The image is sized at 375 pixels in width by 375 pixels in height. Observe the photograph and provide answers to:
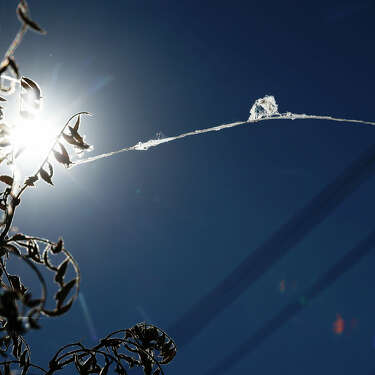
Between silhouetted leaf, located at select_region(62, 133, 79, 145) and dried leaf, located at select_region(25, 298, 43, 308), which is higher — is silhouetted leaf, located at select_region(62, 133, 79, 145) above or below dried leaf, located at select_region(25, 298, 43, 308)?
above

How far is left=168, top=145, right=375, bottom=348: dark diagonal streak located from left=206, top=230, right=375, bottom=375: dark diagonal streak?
1.75 feet

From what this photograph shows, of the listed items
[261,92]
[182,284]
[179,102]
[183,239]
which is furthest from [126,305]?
[261,92]

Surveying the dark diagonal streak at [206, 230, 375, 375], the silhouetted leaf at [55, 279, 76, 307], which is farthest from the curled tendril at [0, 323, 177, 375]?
the dark diagonal streak at [206, 230, 375, 375]

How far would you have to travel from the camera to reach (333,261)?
3336 mm

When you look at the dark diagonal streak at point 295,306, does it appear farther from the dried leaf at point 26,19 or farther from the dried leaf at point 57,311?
the dried leaf at point 26,19

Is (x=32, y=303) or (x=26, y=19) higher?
(x=26, y=19)

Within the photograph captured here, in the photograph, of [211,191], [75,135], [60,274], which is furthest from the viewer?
[211,191]

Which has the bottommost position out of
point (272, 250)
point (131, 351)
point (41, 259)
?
point (131, 351)

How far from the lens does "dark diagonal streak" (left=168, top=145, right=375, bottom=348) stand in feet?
9.20

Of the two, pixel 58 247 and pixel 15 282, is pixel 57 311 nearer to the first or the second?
pixel 58 247

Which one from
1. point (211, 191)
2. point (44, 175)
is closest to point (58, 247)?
point (44, 175)

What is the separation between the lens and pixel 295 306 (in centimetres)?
352

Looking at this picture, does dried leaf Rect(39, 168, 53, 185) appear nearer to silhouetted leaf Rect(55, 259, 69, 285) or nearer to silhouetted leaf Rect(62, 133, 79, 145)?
silhouetted leaf Rect(62, 133, 79, 145)

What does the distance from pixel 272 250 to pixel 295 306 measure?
31.6 inches
